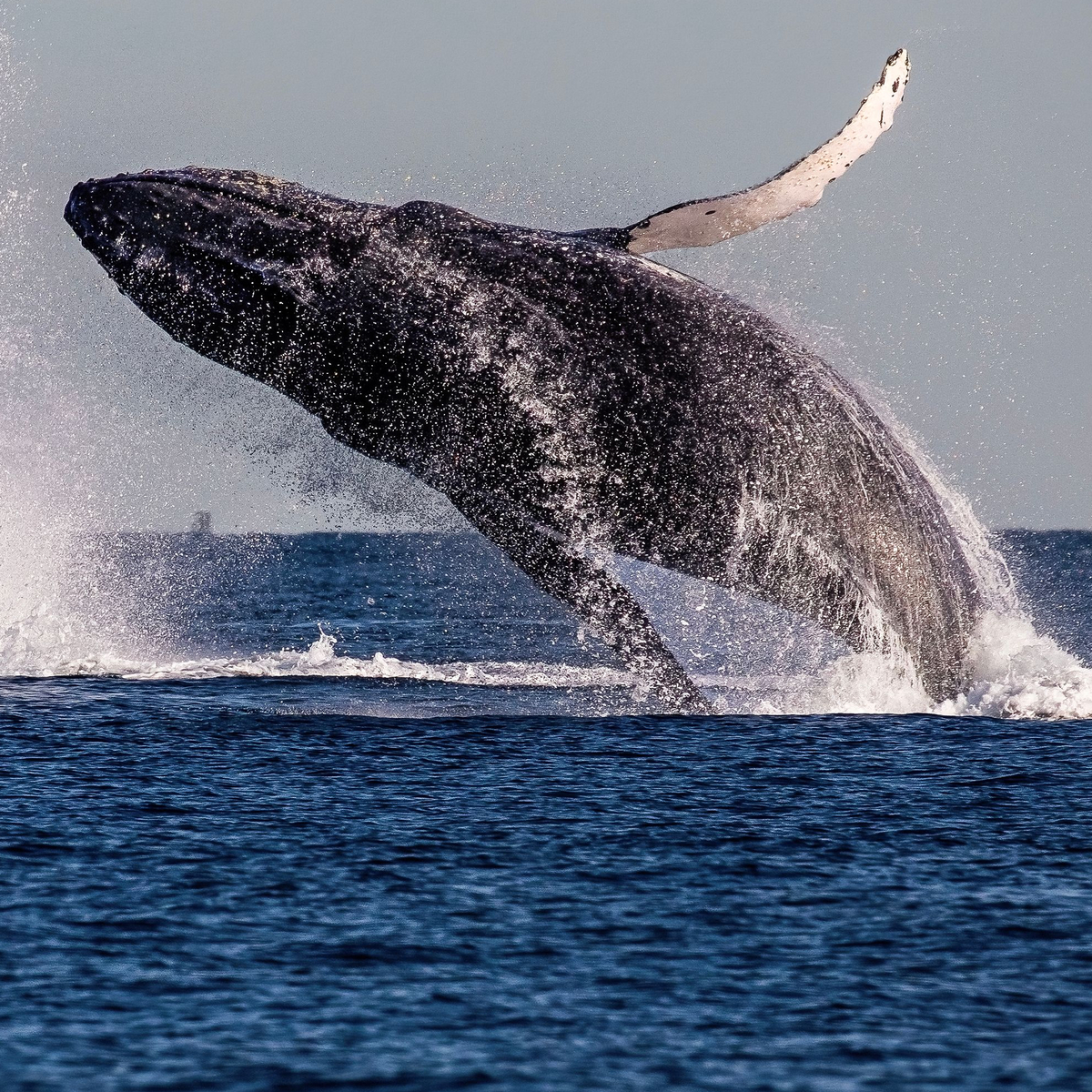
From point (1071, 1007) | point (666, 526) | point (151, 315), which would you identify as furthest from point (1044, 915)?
point (151, 315)

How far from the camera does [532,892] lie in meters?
10.6

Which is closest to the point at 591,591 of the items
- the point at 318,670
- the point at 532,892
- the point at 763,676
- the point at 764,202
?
the point at 764,202

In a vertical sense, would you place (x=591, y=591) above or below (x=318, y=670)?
above

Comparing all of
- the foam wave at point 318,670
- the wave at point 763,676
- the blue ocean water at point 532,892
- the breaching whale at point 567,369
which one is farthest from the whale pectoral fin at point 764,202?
the foam wave at point 318,670

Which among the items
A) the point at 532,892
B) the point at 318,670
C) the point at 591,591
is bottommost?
the point at 532,892

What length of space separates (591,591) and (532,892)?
5020 millimetres

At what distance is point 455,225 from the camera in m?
13.9

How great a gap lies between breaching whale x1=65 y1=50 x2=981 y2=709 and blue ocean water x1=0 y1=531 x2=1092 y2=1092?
6.56 feet

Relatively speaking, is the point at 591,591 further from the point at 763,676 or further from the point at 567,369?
the point at 763,676

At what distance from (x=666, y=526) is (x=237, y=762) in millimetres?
4334

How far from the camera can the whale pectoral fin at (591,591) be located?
1491 cm

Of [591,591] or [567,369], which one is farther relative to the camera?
[591,591]

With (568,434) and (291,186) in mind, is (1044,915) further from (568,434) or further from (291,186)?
(291,186)

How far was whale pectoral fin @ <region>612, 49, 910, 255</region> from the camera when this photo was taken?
14305 millimetres
